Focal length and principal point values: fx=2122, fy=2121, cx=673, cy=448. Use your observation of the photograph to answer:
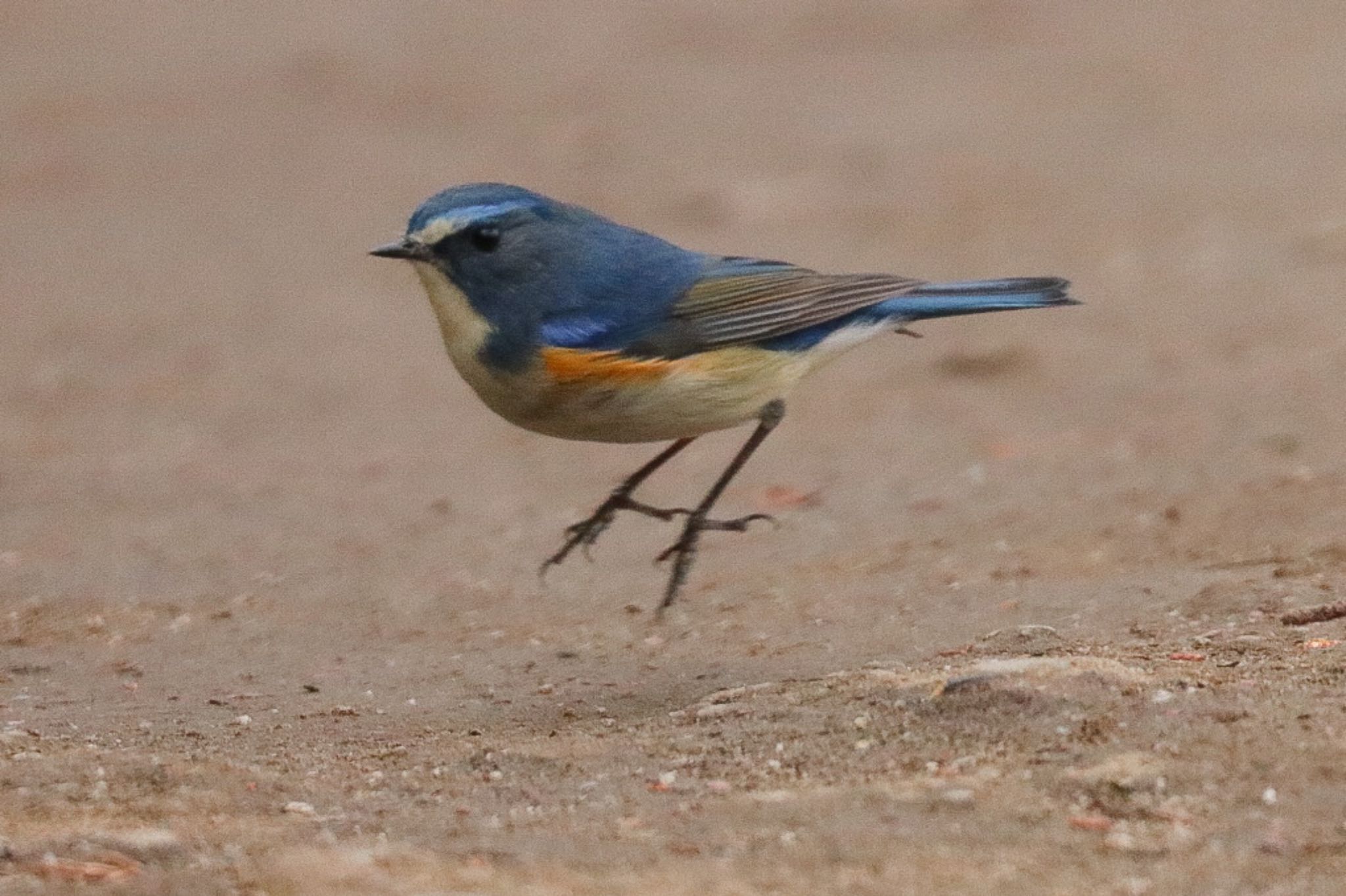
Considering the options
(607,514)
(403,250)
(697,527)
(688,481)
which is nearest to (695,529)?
(697,527)

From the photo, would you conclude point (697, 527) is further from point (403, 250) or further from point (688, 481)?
point (688, 481)

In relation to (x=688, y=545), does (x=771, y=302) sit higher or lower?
higher

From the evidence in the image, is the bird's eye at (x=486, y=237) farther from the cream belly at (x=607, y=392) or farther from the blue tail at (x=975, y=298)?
the blue tail at (x=975, y=298)

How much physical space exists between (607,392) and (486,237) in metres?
0.56

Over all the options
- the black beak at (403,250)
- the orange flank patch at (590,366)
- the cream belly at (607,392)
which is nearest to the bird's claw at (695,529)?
the cream belly at (607,392)

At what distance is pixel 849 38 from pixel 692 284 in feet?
31.7

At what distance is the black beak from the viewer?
5.75m

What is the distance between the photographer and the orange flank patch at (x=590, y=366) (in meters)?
5.77

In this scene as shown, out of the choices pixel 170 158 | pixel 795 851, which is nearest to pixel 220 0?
pixel 170 158

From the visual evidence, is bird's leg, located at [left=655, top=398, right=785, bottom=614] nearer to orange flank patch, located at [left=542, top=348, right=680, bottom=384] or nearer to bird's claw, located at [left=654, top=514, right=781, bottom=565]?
bird's claw, located at [left=654, top=514, right=781, bottom=565]

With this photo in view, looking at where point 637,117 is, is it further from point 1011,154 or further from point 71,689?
point 71,689

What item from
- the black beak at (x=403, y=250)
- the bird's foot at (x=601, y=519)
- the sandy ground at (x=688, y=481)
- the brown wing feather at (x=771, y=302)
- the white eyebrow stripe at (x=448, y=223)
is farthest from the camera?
the bird's foot at (x=601, y=519)

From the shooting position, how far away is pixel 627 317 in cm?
599

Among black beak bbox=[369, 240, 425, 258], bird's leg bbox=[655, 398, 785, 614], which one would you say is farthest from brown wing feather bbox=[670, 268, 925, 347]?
black beak bbox=[369, 240, 425, 258]
